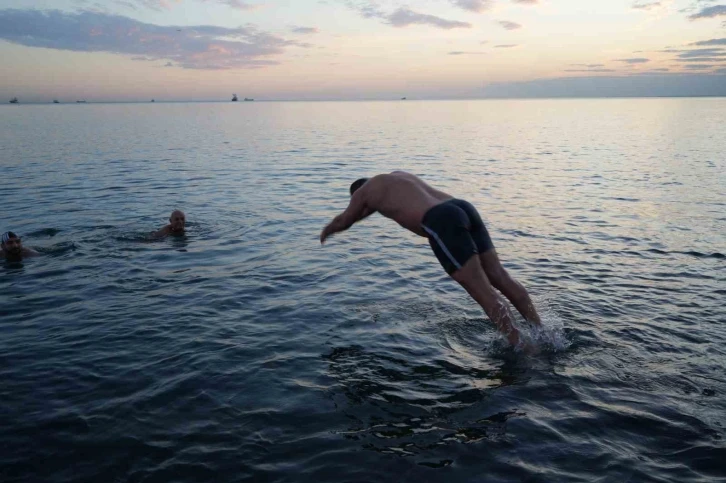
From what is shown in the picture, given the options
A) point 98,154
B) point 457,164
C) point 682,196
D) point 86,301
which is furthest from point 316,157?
point 86,301

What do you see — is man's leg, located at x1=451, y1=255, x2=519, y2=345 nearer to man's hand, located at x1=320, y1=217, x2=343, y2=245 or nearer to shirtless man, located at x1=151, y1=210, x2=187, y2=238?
man's hand, located at x1=320, y1=217, x2=343, y2=245

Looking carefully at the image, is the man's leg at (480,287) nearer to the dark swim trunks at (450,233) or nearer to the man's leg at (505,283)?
the dark swim trunks at (450,233)

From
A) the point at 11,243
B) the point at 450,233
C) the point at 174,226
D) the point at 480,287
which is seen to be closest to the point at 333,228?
the point at 450,233

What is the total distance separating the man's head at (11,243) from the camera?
11523 mm

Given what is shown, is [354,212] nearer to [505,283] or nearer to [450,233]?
[450,233]

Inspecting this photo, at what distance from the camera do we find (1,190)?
21531 millimetres

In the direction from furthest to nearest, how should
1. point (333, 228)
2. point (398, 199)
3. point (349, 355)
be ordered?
1. point (333, 228)
2. point (349, 355)
3. point (398, 199)

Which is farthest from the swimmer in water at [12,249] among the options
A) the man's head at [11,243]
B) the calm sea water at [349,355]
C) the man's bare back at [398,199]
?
the man's bare back at [398,199]

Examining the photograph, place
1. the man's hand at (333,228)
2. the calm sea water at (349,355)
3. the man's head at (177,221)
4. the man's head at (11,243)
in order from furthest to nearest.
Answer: the man's head at (177,221) → the man's head at (11,243) → the man's hand at (333,228) → the calm sea water at (349,355)

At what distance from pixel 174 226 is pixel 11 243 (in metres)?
3.61

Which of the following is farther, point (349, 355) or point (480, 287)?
point (349, 355)

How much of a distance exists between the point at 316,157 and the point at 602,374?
101ft

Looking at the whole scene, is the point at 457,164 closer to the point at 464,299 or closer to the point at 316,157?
the point at 316,157

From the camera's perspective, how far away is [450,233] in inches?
262
